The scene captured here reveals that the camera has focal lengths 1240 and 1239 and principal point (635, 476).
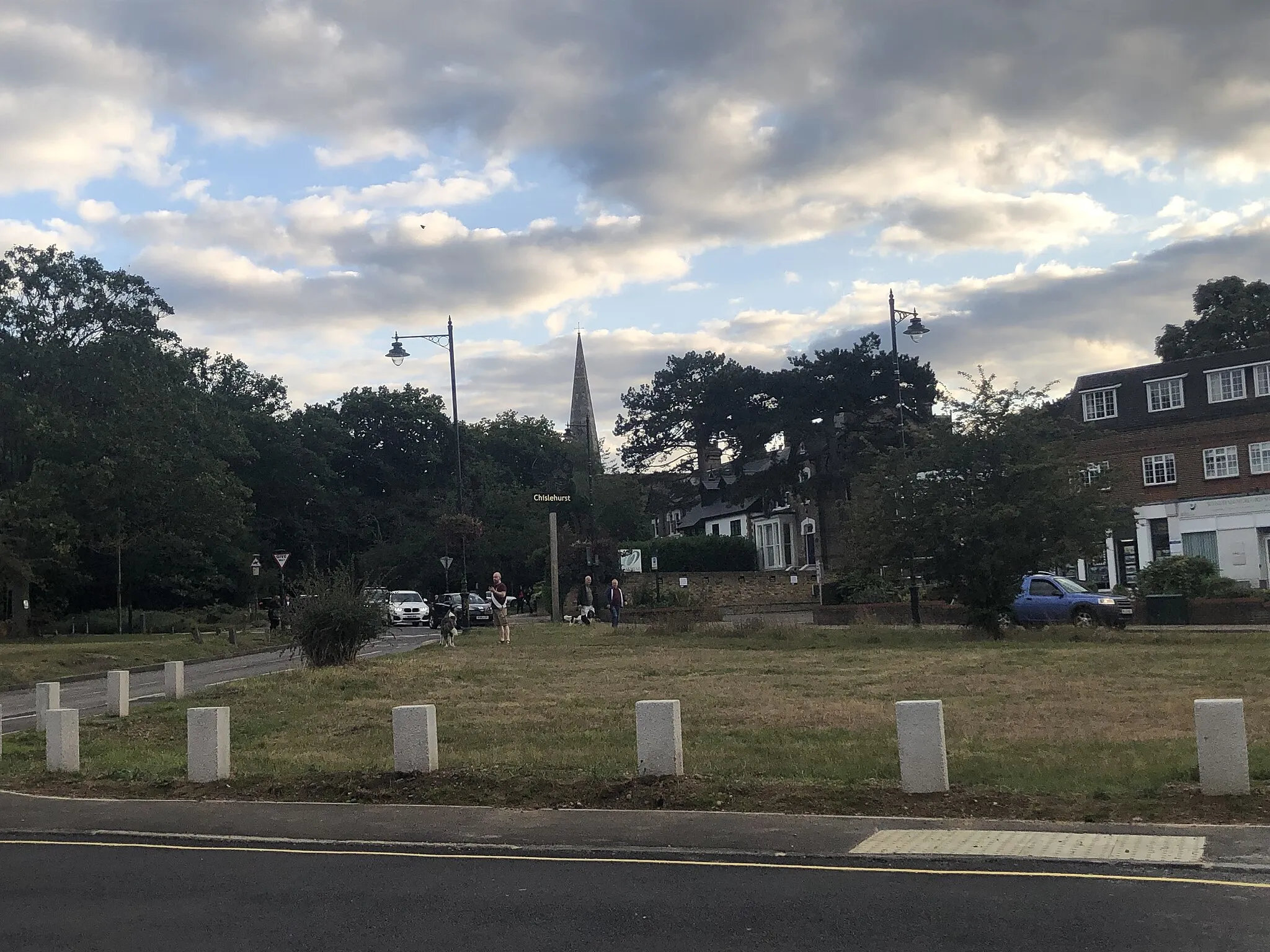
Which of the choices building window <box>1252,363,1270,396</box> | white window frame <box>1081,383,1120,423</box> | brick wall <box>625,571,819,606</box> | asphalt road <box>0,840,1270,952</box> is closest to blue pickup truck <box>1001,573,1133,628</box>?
brick wall <box>625,571,819,606</box>

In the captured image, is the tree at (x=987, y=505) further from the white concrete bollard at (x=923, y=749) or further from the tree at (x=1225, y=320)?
the tree at (x=1225, y=320)

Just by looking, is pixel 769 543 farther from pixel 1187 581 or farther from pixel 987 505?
pixel 987 505

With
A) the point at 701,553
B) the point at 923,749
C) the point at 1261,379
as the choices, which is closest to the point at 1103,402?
the point at 1261,379

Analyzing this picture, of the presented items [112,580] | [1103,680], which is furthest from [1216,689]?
[112,580]

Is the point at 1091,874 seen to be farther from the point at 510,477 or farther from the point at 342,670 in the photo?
the point at 510,477

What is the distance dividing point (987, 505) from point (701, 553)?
38156mm

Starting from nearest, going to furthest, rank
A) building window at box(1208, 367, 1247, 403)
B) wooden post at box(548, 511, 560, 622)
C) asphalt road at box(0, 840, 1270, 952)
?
asphalt road at box(0, 840, 1270, 952) → wooden post at box(548, 511, 560, 622) → building window at box(1208, 367, 1247, 403)

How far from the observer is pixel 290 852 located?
887cm

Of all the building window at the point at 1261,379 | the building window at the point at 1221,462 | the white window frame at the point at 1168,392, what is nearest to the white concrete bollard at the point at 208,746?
the building window at the point at 1221,462

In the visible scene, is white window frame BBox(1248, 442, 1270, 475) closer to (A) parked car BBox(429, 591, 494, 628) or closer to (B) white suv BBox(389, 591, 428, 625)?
(A) parked car BBox(429, 591, 494, 628)

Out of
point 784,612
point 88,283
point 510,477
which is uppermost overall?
point 88,283

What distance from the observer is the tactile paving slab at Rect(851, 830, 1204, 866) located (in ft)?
25.0

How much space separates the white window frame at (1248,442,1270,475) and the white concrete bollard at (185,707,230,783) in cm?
4556

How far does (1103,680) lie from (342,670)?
11298 mm
